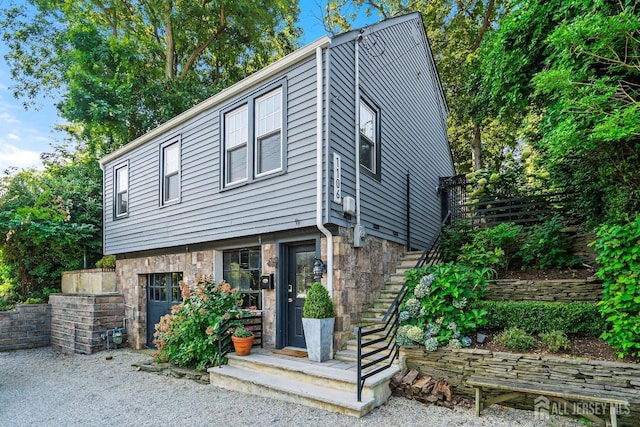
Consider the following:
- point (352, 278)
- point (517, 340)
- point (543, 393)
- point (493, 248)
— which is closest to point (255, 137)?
point (352, 278)

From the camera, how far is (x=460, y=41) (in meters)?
16.0

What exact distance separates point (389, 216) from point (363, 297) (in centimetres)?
200

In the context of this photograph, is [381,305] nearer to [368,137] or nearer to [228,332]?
[228,332]

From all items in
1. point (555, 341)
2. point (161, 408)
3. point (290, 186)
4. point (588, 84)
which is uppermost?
point (588, 84)

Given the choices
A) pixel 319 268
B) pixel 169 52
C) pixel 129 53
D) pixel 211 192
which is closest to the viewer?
pixel 319 268

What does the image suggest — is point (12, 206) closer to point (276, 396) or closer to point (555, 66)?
point (276, 396)

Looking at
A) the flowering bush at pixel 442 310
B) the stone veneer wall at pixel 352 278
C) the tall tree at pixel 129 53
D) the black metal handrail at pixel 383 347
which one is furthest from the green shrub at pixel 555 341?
the tall tree at pixel 129 53

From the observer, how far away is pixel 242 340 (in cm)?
629

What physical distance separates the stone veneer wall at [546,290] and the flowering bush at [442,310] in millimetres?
476

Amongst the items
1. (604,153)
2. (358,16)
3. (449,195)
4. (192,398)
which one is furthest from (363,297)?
(358,16)

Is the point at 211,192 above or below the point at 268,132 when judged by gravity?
below

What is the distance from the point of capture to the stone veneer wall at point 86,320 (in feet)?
31.2

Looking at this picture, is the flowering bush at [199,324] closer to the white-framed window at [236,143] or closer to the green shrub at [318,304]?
the green shrub at [318,304]

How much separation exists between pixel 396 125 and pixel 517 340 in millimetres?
5322
